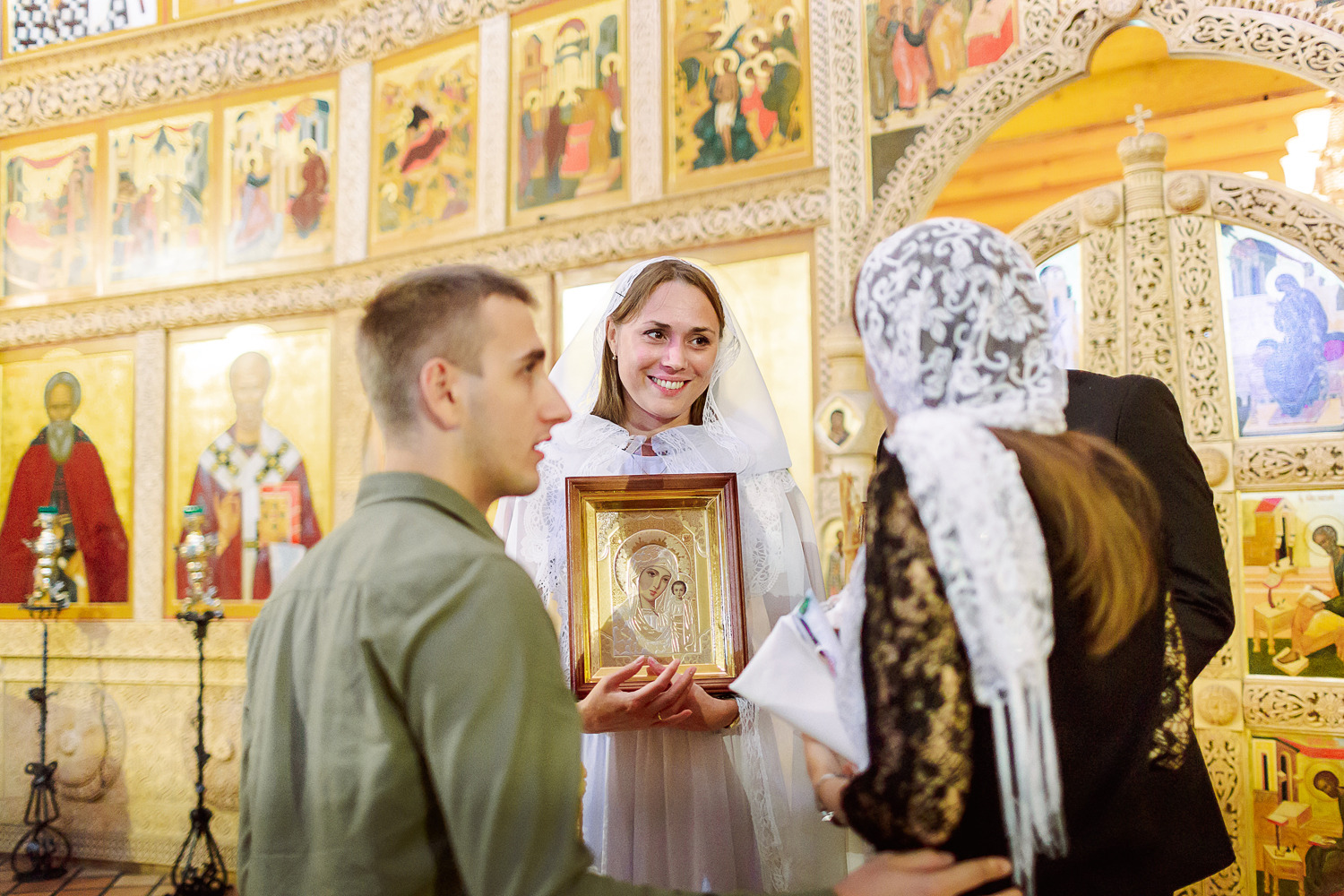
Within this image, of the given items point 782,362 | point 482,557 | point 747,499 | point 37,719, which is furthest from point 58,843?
point 482,557

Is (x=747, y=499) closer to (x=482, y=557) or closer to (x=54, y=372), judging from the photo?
(x=482, y=557)

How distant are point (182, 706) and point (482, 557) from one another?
24.2ft

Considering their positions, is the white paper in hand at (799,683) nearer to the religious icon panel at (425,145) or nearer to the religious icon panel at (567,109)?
the religious icon panel at (567,109)

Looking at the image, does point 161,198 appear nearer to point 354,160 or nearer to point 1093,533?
point 354,160

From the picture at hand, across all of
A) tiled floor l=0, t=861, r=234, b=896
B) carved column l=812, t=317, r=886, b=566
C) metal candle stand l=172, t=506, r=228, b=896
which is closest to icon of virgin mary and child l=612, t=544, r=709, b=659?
carved column l=812, t=317, r=886, b=566

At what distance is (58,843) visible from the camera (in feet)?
24.7

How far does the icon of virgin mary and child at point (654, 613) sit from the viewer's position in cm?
222

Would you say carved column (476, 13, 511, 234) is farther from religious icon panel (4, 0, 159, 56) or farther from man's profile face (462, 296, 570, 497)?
man's profile face (462, 296, 570, 497)

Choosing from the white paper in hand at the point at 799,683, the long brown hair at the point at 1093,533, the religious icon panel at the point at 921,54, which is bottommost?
the white paper in hand at the point at 799,683

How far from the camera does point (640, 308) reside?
2578 mm

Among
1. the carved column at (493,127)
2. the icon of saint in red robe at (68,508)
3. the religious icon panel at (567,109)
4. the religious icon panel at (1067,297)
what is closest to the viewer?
the religious icon panel at (1067,297)

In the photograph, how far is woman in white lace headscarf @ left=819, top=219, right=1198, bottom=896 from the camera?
4.03 ft

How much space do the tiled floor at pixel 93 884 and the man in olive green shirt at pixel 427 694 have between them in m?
6.53

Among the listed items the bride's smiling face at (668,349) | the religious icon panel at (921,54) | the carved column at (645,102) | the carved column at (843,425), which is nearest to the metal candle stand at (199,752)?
the carved column at (645,102)
